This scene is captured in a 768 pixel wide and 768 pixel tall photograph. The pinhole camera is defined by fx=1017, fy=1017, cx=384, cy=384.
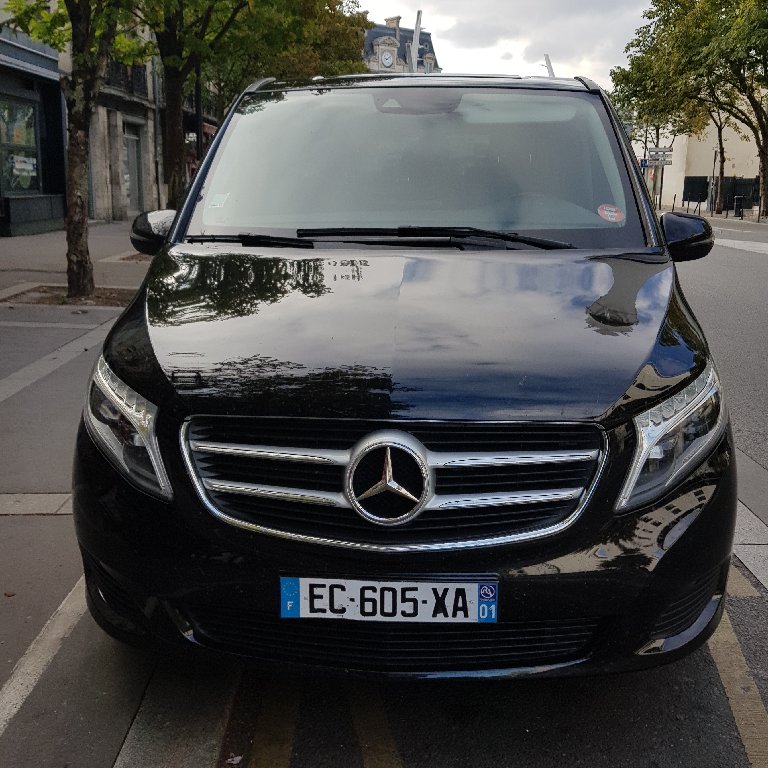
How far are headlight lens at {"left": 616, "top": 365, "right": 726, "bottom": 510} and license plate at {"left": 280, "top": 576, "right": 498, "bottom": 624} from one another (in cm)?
41

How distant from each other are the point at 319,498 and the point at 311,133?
2.08m

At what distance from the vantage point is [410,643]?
96.3 inches

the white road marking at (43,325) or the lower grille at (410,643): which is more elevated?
the lower grille at (410,643)

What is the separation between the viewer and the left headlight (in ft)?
8.01

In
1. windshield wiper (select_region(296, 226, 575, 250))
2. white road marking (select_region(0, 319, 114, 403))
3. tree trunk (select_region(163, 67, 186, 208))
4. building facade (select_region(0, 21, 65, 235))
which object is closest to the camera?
windshield wiper (select_region(296, 226, 575, 250))

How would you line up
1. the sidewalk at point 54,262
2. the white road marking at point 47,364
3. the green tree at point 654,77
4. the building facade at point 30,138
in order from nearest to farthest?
the white road marking at point 47,364
the sidewalk at point 54,262
the building facade at point 30,138
the green tree at point 654,77

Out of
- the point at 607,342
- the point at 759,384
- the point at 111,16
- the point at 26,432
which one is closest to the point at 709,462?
the point at 607,342

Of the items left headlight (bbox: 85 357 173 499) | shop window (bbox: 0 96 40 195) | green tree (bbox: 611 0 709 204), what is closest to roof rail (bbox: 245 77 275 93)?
left headlight (bbox: 85 357 173 499)

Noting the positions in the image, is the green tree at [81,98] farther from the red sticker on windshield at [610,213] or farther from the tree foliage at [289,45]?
the red sticker on windshield at [610,213]

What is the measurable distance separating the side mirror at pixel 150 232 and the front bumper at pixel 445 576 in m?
1.38

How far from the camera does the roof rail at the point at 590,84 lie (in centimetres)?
425

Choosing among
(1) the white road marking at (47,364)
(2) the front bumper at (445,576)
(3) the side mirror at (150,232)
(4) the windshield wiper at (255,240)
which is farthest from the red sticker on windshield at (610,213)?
(1) the white road marking at (47,364)

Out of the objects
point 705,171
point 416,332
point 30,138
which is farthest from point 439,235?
point 705,171

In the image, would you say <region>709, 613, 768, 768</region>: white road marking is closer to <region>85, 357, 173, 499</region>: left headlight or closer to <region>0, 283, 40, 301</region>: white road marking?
<region>85, 357, 173, 499</region>: left headlight
